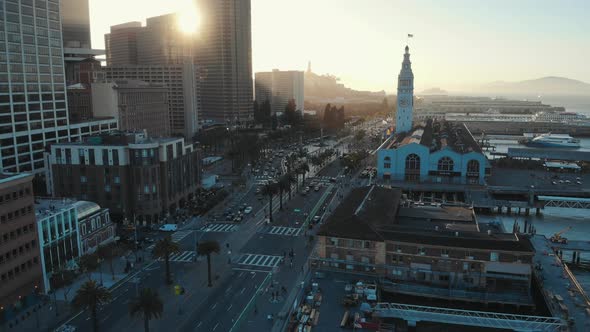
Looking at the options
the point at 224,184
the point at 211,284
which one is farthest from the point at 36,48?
the point at 211,284

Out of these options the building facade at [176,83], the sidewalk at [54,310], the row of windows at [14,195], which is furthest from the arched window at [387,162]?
the building facade at [176,83]

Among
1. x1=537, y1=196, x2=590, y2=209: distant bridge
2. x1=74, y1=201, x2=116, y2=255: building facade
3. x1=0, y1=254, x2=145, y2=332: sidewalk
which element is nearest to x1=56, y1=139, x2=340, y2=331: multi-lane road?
x1=0, y1=254, x2=145, y2=332: sidewalk

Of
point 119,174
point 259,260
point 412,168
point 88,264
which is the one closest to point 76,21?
point 119,174

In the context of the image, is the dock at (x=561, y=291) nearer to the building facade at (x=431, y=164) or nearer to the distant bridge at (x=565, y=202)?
the distant bridge at (x=565, y=202)

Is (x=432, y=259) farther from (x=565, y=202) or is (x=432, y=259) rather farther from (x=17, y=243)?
(x=565, y=202)

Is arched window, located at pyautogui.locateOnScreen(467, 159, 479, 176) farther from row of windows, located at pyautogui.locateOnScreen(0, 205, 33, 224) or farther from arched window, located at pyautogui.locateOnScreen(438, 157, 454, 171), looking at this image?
row of windows, located at pyautogui.locateOnScreen(0, 205, 33, 224)

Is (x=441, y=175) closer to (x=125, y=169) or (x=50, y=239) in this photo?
(x=125, y=169)
